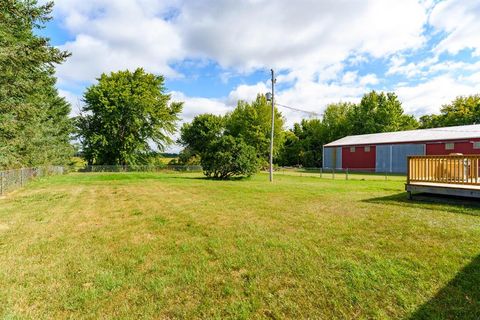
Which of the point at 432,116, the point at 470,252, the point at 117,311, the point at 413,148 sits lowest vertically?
the point at 117,311

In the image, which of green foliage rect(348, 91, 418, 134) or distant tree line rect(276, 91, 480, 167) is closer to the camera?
distant tree line rect(276, 91, 480, 167)

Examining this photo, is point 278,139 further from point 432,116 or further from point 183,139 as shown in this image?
point 432,116

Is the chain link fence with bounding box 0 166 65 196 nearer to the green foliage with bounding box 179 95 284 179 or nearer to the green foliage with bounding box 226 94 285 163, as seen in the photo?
the green foliage with bounding box 179 95 284 179

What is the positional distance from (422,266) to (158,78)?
41921mm

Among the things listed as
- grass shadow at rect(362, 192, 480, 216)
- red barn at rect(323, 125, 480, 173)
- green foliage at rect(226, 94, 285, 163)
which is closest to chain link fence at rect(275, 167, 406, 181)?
red barn at rect(323, 125, 480, 173)

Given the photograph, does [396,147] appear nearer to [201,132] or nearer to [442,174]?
[442,174]

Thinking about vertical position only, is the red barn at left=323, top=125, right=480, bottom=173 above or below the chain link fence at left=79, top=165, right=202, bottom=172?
above

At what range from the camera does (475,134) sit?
23516 mm

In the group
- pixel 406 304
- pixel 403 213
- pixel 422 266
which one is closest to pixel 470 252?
pixel 422 266

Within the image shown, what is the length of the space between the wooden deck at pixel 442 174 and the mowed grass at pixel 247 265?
3.81 feet

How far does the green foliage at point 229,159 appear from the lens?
18.8 metres

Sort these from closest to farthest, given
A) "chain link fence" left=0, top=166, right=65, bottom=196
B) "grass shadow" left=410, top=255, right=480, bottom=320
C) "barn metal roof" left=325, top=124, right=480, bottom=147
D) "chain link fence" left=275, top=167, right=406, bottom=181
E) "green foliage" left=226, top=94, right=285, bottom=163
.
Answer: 1. "grass shadow" left=410, top=255, right=480, bottom=320
2. "chain link fence" left=0, top=166, right=65, bottom=196
3. "chain link fence" left=275, top=167, right=406, bottom=181
4. "barn metal roof" left=325, top=124, right=480, bottom=147
5. "green foliage" left=226, top=94, right=285, bottom=163

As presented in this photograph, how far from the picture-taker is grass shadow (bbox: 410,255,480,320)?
257 centimetres

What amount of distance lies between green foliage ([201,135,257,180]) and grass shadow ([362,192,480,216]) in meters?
11.3
